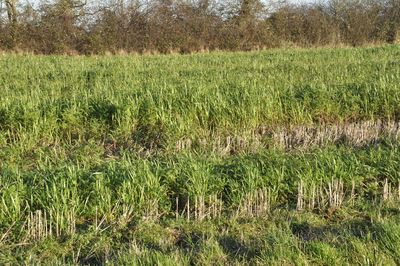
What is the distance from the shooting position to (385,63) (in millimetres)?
11820

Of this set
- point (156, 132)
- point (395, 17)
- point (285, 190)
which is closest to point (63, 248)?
point (285, 190)

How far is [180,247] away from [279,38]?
25.8 m

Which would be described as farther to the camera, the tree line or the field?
the tree line

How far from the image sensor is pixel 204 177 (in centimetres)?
424

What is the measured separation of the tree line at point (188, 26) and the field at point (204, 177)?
18.9m

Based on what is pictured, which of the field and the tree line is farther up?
the tree line

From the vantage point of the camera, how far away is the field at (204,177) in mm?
3330

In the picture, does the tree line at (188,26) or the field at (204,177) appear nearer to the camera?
the field at (204,177)

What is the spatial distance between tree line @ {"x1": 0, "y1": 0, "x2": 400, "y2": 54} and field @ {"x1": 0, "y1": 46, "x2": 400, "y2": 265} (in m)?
18.9

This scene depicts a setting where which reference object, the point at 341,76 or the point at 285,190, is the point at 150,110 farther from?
the point at 341,76

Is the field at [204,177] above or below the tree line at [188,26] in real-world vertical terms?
below

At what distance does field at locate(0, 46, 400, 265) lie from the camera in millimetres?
3330

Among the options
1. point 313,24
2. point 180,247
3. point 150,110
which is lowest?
point 180,247

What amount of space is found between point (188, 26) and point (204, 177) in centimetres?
2361
